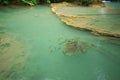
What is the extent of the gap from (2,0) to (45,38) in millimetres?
8462

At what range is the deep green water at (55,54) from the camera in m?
4.91

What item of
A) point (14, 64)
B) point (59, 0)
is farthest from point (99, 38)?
point (59, 0)

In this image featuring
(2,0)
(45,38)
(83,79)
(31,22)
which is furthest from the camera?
(2,0)

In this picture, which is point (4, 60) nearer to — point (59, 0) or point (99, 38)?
point (99, 38)

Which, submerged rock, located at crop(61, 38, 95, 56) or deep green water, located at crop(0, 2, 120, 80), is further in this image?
submerged rock, located at crop(61, 38, 95, 56)

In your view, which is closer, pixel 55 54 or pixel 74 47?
pixel 55 54

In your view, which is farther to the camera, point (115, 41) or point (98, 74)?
point (115, 41)

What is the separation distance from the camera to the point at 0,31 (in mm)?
8336

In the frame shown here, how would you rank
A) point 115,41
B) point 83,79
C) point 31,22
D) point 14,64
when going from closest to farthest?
point 83,79 < point 14,64 < point 115,41 < point 31,22

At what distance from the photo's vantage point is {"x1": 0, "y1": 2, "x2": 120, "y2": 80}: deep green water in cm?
491

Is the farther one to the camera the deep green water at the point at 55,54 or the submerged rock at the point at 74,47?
the submerged rock at the point at 74,47

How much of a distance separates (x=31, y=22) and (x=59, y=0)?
8.90m

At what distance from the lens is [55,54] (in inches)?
244

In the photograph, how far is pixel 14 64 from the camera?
5.28m
